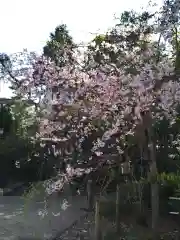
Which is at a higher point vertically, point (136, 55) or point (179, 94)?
point (136, 55)

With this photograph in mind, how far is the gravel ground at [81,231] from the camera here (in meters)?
6.52

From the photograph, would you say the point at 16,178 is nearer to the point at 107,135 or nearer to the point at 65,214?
the point at 65,214

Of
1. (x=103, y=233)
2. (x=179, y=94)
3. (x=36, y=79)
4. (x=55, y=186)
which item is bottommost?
(x=103, y=233)

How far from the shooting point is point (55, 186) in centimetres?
520

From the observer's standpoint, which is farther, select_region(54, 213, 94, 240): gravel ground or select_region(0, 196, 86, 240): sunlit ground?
select_region(0, 196, 86, 240): sunlit ground

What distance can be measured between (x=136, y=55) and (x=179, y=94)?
0.99 meters

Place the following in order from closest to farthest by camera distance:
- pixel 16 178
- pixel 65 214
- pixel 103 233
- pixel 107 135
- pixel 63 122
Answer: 1. pixel 107 135
2. pixel 63 122
3. pixel 103 233
4. pixel 65 214
5. pixel 16 178

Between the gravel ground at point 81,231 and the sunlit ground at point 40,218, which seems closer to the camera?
the gravel ground at point 81,231

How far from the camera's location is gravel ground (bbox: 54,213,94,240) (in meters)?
6.52

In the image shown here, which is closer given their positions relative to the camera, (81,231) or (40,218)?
(81,231)

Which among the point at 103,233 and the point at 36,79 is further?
the point at 103,233

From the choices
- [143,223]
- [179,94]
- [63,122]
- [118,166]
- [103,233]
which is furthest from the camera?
[143,223]

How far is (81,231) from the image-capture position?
6953mm

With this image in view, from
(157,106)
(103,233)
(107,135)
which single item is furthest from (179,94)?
(103,233)
